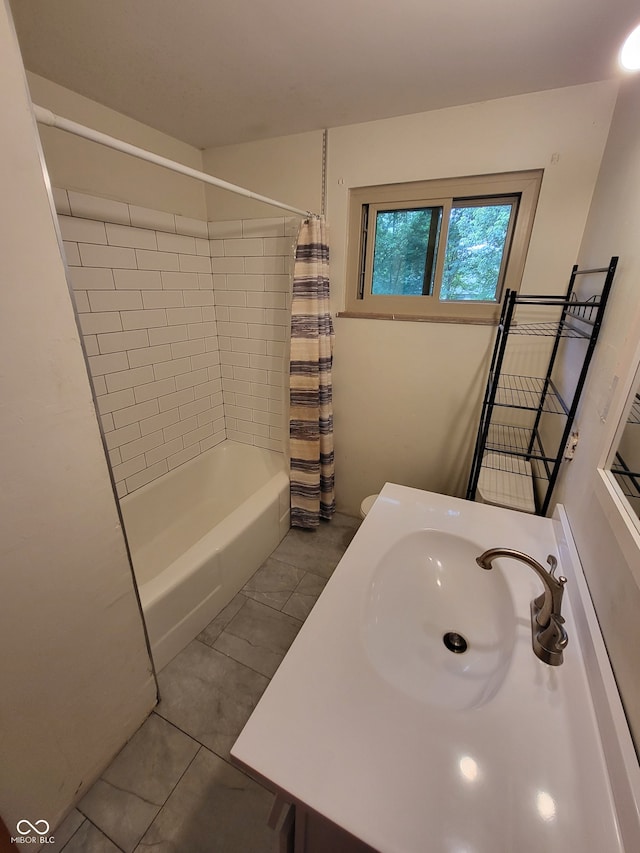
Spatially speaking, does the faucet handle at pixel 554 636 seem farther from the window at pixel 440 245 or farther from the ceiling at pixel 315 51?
the ceiling at pixel 315 51

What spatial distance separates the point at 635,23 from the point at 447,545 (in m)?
1.65

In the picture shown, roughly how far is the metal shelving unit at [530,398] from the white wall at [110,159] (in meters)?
1.84

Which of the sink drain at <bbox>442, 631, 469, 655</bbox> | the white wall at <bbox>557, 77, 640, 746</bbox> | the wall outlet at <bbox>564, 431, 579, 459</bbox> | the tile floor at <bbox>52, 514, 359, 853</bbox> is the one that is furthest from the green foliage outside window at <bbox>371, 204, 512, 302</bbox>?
the tile floor at <bbox>52, 514, 359, 853</bbox>

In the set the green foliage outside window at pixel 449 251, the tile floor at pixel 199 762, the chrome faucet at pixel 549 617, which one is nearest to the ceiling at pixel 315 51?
the green foliage outside window at pixel 449 251

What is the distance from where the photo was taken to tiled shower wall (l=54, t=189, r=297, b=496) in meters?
1.67

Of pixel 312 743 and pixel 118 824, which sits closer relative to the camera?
pixel 312 743

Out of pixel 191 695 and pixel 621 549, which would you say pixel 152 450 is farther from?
pixel 621 549

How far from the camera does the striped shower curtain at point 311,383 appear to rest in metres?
1.80

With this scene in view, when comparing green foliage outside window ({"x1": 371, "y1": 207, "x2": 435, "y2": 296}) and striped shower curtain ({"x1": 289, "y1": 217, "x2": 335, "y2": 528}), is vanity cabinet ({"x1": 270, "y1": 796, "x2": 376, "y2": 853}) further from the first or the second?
green foliage outside window ({"x1": 371, "y1": 207, "x2": 435, "y2": 296})

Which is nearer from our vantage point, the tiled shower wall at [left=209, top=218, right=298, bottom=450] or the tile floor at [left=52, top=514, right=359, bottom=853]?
the tile floor at [left=52, top=514, right=359, bottom=853]

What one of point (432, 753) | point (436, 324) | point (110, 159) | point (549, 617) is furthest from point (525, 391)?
point (110, 159)

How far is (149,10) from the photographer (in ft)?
3.37

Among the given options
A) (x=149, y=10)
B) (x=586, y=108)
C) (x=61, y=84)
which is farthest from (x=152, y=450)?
(x=586, y=108)

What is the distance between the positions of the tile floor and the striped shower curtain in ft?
1.98
